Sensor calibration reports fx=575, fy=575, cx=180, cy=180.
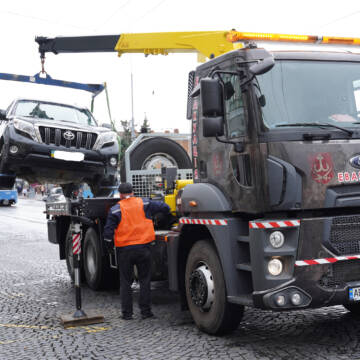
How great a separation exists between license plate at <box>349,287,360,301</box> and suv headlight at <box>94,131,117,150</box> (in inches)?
222

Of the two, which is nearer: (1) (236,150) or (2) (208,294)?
(1) (236,150)

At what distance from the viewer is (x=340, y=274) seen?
4754mm

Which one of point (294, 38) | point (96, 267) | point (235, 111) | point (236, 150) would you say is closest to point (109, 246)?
point (96, 267)

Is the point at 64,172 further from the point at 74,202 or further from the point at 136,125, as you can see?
the point at 136,125

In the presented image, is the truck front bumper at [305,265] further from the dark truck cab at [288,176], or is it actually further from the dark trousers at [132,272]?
the dark trousers at [132,272]

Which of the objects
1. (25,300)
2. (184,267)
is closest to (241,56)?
(184,267)

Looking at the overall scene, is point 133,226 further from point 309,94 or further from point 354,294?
point 354,294

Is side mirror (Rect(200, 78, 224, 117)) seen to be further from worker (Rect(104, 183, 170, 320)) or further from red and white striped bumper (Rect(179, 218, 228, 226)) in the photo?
worker (Rect(104, 183, 170, 320))

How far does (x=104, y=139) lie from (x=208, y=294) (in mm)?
4817

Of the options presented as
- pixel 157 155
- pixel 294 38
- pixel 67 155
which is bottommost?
pixel 157 155

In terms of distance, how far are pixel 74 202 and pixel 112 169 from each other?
167 cm

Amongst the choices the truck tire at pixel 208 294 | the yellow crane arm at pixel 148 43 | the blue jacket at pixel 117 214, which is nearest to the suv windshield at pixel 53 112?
the yellow crane arm at pixel 148 43

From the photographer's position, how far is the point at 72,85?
11.0 m

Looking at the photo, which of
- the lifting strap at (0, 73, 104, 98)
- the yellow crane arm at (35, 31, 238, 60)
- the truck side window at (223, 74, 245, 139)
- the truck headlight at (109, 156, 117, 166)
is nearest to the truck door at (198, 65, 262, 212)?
the truck side window at (223, 74, 245, 139)
